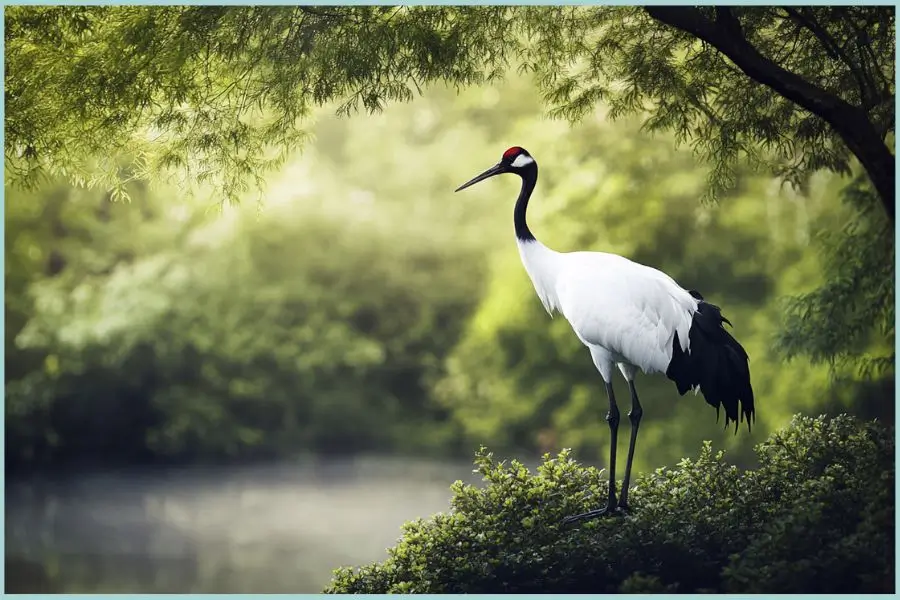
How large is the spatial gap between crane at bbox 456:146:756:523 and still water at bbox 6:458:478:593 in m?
2.02

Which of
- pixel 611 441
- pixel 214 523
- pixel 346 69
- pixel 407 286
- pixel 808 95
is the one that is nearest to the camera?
pixel 808 95

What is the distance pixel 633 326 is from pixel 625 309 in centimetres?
9

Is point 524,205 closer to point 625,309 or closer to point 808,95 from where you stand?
point 625,309

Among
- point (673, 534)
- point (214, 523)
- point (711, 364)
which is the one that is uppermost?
point (711, 364)

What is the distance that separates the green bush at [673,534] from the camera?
4.52 meters

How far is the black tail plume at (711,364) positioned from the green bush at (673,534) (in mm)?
366

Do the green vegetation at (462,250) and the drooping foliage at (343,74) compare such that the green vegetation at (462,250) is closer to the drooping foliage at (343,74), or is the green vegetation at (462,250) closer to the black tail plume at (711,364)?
the drooping foliage at (343,74)

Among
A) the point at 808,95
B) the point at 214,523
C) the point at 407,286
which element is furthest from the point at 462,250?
the point at 808,95

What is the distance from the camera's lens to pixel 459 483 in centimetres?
494

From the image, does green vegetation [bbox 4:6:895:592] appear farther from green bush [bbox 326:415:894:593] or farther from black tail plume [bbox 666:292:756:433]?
black tail plume [bbox 666:292:756:433]

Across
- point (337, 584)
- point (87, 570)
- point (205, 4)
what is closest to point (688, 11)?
point (205, 4)

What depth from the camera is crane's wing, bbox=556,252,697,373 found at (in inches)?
182

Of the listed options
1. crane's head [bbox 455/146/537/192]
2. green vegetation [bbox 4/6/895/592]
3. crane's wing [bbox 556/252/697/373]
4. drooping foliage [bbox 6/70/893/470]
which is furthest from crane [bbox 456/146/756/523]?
drooping foliage [bbox 6/70/893/470]

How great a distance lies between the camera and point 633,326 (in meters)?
4.62
